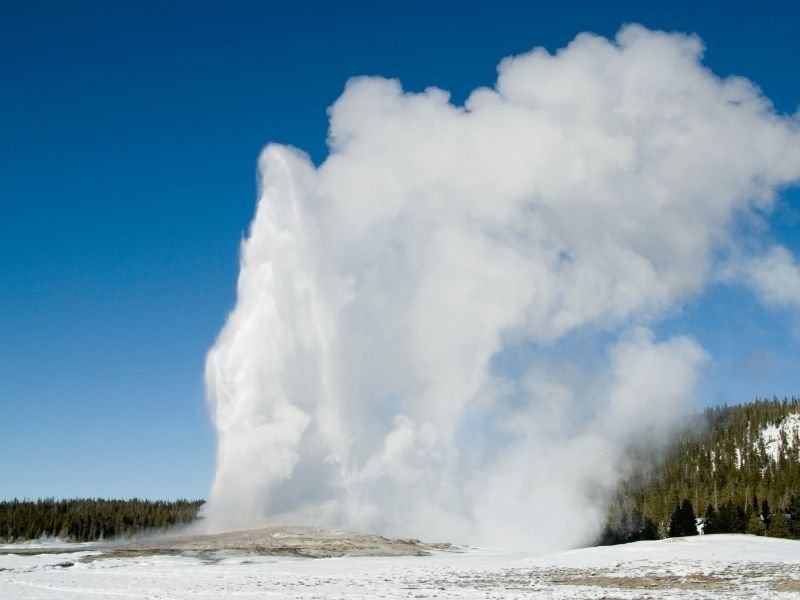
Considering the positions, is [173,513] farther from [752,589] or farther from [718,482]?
[752,589]

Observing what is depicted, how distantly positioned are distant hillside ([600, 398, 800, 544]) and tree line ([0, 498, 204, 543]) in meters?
79.6

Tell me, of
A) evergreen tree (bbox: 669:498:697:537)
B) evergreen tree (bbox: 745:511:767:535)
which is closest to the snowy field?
evergreen tree (bbox: 745:511:767:535)

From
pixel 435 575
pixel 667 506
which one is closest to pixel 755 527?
pixel 667 506

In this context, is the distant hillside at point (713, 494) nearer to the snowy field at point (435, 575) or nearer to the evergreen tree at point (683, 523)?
the evergreen tree at point (683, 523)

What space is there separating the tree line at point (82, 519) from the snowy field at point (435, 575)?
93.2 m

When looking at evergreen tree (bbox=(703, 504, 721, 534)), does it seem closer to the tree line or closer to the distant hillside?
the distant hillside

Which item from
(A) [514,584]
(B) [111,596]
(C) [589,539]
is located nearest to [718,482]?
(C) [589,539]

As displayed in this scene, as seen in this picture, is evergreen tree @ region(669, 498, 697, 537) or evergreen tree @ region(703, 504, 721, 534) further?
evergreen tree @ region(703, 504, 721, 534)

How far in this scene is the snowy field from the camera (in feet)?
105

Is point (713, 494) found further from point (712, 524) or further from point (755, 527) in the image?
point (755, 527)

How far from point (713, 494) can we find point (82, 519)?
118 m

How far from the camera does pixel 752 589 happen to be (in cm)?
3067

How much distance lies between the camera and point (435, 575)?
133ft

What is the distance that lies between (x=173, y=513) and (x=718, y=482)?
4341 inches
